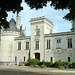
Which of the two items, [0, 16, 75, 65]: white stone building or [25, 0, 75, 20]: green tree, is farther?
[0, 16, 75, 65]: white stone building

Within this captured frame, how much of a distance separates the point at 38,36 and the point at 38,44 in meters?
2.11

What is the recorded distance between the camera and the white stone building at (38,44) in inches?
1307

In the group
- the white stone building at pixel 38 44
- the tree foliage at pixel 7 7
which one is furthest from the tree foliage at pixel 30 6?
the white stone building at pixel 38 44

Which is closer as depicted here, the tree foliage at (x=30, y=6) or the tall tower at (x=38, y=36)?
the tree foliage at (x=30, y=6)

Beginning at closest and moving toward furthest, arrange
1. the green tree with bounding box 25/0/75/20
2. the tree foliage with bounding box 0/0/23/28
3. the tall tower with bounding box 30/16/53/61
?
the tree foliage with bounding box 0/0/23/28, the green tree with bounding box 25/0/75/20, the tall tower with bounding box 30/16/53/61

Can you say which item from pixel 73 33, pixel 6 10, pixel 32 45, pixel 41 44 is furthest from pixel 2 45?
pixel 6 10

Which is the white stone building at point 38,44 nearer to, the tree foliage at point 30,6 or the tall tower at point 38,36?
the tall tower at point 38,36

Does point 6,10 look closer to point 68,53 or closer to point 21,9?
point 21,9

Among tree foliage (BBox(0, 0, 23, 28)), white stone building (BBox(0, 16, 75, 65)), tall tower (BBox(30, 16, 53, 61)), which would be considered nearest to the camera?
tree foliage (BBox(0, 0, 23, 28))

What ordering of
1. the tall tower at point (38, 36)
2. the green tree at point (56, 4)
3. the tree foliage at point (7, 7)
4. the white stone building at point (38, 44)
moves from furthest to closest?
the tall tower at point (38, 36) < the white stone building at point (38, 44) < the green tree at point (56, 4) < the tree foliage at point (7, 7)

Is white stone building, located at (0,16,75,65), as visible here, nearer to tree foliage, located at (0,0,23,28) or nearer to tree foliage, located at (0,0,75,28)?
tree foliage, located at (0,0,75,28)

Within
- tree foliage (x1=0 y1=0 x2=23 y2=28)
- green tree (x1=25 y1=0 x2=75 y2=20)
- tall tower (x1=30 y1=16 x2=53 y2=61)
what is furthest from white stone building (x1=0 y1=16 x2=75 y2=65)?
tree foliage (x1=0 y1=0 x2=23 y2=28)

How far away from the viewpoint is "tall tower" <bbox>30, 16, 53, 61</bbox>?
36.1 m

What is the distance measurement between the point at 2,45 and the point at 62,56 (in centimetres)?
1750
